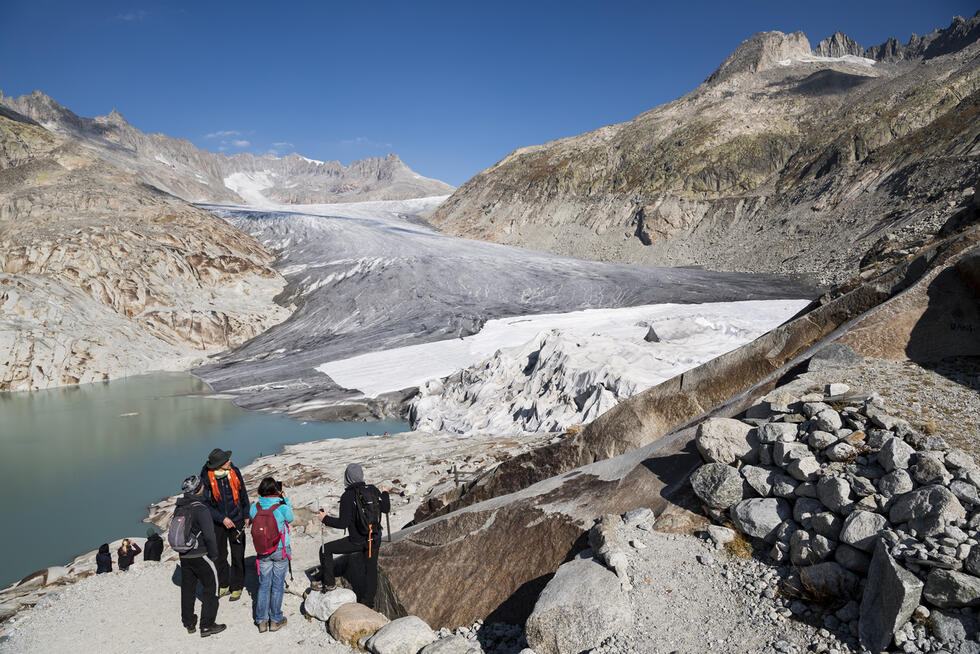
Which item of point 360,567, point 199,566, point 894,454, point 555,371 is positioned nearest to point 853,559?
point 894,454

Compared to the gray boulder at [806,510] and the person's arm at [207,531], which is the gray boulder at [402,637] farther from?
the gray boulder at [806,510]

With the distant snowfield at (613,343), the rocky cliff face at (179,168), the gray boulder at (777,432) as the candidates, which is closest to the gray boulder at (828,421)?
the gray boulder at (777,432)

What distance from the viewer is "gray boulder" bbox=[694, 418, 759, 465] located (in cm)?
430

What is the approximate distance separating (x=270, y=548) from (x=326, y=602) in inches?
33.3

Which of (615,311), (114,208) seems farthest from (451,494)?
(114,208)

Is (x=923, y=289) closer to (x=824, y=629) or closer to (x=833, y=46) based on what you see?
(x=824, y=629)

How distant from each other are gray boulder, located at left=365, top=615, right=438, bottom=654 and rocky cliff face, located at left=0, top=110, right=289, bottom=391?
106ft

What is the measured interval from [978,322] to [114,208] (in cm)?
5544

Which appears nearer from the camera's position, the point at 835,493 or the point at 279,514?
the point at 835,493

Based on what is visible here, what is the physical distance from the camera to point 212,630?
5.06 m

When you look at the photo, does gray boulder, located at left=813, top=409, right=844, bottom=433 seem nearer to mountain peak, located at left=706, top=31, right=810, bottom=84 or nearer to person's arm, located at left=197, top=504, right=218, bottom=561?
person's arm, located at left=197, top=504, right=218, bottom=561

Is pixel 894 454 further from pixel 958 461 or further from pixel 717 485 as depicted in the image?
pixel 717 485

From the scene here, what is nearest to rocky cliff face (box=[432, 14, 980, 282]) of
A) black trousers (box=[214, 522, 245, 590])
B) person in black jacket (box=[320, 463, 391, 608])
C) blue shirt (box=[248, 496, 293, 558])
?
person in black jacket (box=[320, 463, 391, 608])

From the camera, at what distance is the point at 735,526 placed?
13.1 feet
